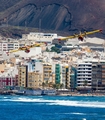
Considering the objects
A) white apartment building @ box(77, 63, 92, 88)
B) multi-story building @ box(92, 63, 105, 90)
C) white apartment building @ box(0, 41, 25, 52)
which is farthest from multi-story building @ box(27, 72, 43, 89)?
white apartment building @ box(0, 41, 25, 52)

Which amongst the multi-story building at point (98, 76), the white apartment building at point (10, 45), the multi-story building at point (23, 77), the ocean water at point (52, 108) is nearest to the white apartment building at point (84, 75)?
the multi-story building at point (98, 76)

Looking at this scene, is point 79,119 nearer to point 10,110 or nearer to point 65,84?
point 10,110

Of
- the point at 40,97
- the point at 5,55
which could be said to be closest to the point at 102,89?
the point at 40,97

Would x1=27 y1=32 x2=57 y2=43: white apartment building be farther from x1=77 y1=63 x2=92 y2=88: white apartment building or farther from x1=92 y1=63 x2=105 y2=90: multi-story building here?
x1=77 y1=63 x2=92 y2=88: white apartment building

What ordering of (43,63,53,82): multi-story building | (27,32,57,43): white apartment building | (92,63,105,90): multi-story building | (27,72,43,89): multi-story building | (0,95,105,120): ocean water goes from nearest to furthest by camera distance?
(0,95,105,120): ocean water, (27,72,43,89): multi-story building, (43,63,53,82): multi-story building, (92,63,105,90): multi-story building, (27,32,57,43): white apartment building

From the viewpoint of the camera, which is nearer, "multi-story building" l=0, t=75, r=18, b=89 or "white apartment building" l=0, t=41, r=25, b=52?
"multi-story building" l=0, t=75, r=18, b=89

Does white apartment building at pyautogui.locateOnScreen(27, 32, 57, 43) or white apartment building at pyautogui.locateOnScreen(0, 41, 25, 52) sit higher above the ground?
white apartment building at pyautogui.locateOnScreen(27, 32, 57, 43)

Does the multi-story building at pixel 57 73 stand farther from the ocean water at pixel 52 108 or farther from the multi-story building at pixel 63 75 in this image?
the ocean water at pixel 52 108
